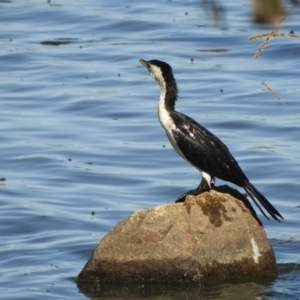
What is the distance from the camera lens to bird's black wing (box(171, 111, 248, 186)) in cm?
793

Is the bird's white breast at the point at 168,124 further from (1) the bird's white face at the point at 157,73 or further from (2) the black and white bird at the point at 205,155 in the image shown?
(1) the bird's white face at the point at 157,73

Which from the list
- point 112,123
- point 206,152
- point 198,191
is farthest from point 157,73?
point 112,123

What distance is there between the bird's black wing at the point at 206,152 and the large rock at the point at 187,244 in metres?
0.19

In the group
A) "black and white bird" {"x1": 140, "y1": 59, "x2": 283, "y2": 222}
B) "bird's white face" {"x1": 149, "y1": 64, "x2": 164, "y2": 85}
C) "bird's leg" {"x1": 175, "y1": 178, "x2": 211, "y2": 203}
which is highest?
"bird's white face" {"x1": 149, "y1": 64, "x2": 164, "y2": 85}

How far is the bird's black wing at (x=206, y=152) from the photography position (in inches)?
312

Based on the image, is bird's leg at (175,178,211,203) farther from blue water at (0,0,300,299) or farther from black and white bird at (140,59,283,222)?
blue water at (0,0,300,299)

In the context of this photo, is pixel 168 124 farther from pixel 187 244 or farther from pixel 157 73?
pixel 187 244

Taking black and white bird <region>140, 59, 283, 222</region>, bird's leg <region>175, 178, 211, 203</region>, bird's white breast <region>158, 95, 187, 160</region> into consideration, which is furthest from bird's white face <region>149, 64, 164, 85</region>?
bird's leg <region>175, 178, 211, 203</region>

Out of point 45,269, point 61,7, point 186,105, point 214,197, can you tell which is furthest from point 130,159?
point 61,7

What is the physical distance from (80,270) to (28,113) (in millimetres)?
6800

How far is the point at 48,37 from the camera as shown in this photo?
20.8 meters

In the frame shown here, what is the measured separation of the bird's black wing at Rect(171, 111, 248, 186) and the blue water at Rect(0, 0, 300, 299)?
0.95 meters

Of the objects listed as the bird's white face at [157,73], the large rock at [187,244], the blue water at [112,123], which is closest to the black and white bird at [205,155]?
the large rock at [187,244]

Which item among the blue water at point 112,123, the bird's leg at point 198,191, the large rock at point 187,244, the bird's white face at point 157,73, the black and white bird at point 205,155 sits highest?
the bird's white face at point 157,73
